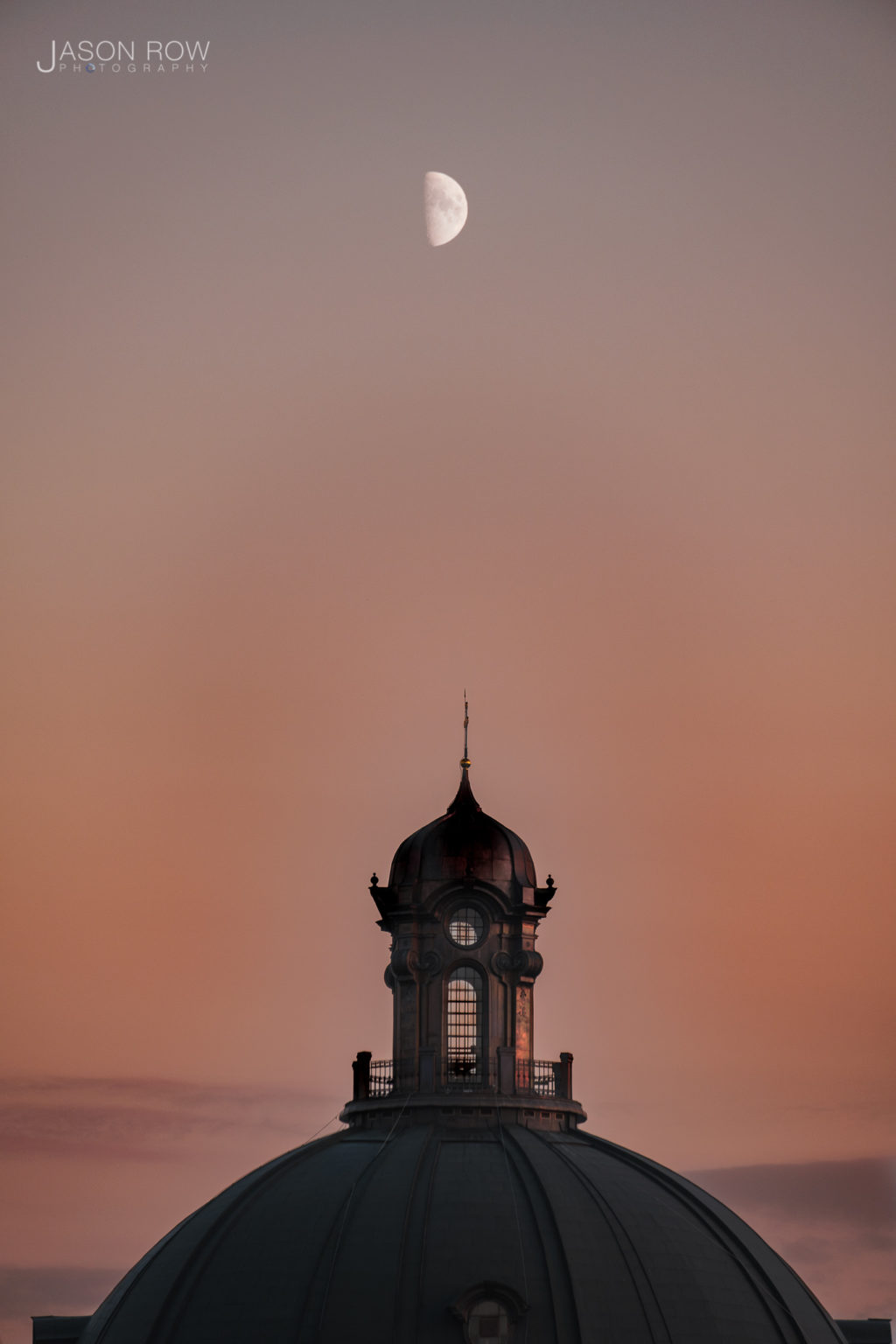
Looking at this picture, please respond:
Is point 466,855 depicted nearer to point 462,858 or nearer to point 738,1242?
point 462,858

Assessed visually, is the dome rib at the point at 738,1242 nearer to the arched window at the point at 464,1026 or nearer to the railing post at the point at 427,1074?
the arched window at the point at 464,1026

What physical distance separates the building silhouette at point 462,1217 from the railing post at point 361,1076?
87 millimetres

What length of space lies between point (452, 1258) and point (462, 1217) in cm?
252

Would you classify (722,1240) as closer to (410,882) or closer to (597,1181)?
(597,1181)

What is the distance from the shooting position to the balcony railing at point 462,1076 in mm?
122250

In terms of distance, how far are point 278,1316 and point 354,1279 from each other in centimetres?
328

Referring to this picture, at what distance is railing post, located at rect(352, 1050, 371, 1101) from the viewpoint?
12319cm

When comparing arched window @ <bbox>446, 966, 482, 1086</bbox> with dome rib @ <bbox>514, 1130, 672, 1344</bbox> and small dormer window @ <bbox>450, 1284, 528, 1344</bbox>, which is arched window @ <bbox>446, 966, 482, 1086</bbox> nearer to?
dome rib @ <bbox>514, 1130, 672, 1344</bbox>

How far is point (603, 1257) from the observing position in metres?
110

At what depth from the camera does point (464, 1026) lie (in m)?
124

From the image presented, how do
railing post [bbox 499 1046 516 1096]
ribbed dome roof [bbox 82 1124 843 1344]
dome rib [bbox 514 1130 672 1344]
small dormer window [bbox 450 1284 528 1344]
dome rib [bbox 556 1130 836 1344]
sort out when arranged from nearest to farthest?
1. small dormer window [bbox 450 1284 528 1344]
2. ribbed dome roof [bbox 82 1124 843 1344]
3. dome rib [bbox 514 1130 672 1344]
4. dome rib [bbox 556 1130 836 1344]
5. railing post [bbox 499 1046 516 1096]

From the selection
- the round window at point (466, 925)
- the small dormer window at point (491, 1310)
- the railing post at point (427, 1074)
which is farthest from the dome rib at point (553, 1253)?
the round window at point (466, 925)

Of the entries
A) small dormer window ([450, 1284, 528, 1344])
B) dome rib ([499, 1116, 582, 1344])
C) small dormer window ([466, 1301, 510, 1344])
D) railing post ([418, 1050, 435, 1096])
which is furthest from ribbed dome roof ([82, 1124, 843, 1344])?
railing post ([418, 1050, 435, 1096])

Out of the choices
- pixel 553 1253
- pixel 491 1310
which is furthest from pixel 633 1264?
pixel 491 1310
